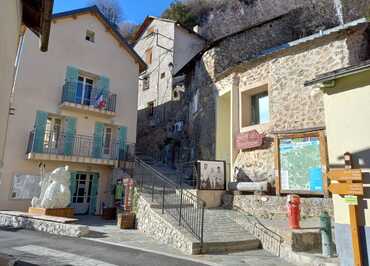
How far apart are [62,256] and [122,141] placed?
9.76m

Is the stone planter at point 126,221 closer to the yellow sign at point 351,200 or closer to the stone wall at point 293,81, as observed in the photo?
the stone wall at point 293,81

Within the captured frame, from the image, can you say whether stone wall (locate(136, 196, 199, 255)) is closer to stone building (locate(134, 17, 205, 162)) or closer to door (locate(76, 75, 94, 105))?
door (locate(76, 75, 94, 105))

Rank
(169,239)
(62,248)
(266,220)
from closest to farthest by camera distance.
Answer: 1. (62,248)
2. (169,239)
3. (266,220)

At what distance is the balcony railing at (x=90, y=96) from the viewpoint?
47.7ft

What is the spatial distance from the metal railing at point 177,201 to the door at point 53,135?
399 centimetres

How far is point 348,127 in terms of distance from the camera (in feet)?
17.0

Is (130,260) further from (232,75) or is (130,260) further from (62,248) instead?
(232,75)

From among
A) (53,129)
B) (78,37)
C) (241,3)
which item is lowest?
(53,129)

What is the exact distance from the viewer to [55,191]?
439 inches

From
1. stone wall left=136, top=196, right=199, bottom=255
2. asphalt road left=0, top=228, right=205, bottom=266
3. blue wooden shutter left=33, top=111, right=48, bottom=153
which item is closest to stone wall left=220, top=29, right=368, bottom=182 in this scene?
stone wall left=136, top=196, right=199, bottom=255

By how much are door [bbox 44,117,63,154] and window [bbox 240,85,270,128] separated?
28.9 ft

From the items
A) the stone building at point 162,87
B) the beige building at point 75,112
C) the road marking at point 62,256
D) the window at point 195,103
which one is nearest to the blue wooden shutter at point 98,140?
the beige building at point 75,112

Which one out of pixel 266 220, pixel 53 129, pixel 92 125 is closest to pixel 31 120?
pixel 53 129

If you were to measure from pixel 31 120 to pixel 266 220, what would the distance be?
11.1 meters
